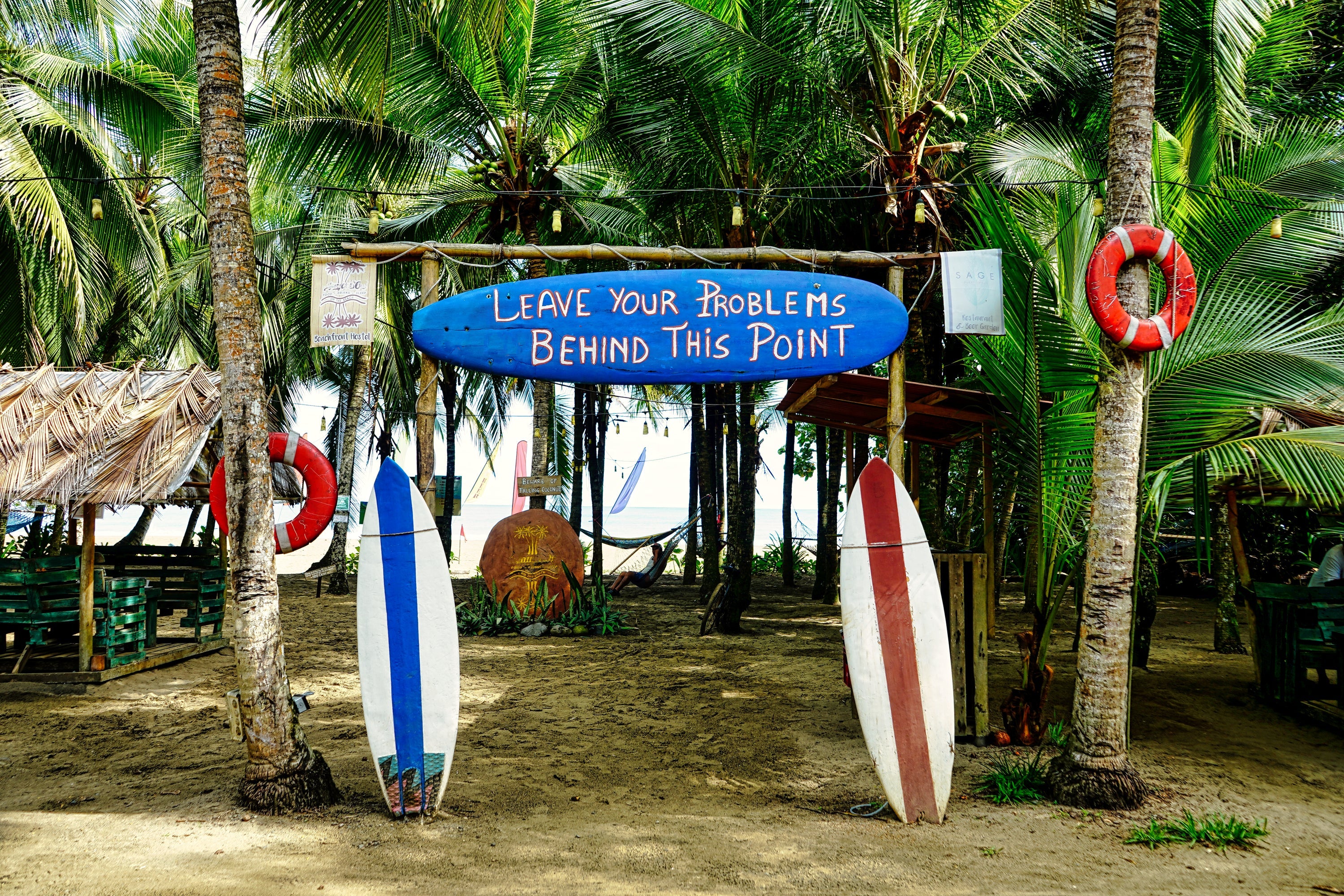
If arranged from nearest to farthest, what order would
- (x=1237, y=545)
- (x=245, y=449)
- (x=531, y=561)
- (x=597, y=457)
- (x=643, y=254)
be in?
(x=245, y=449) < (x=643, y=254) < (x=1237, y=545) < (x=531, y=561) < (x=597, y=457)

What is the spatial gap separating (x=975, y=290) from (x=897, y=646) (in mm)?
1832

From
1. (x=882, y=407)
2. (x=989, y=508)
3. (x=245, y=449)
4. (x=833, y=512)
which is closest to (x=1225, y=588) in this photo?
(x=989, y=508)

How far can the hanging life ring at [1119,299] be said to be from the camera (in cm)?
399

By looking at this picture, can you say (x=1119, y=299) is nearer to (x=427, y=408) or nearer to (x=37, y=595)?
(x=427, y=408)

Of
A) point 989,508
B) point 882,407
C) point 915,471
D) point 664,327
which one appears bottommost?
point 989,508

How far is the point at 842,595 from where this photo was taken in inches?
170

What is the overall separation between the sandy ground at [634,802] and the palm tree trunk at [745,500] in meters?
3.05

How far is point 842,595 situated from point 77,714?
18.2ft

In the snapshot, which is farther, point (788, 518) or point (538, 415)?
point (788, 518)

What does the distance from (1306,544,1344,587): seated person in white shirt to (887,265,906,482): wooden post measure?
357cm

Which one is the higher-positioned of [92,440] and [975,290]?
[975,290]

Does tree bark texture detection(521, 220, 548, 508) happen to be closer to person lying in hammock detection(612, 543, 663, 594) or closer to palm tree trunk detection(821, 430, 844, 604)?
person lying in hammock detection(612, 543, 663, 594)

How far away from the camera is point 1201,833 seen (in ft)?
12.3

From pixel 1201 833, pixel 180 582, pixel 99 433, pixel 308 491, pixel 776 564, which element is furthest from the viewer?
pixel 776 564
